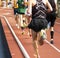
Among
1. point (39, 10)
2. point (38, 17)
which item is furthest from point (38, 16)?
point (39, 10)

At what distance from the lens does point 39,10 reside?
317 inches

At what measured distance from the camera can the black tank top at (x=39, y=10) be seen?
806 cm

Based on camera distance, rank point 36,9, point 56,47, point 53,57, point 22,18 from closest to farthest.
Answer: point 36,9 → point 53,57 → point 56,47 → point 22,18

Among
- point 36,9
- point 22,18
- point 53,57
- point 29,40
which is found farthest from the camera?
point 22,18

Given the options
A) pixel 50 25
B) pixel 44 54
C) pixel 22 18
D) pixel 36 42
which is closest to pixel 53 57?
pixel 44 54

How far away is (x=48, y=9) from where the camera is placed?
822cm

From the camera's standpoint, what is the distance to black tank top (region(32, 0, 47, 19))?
8062 millimetres

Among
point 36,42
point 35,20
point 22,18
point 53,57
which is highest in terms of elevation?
point 35,20

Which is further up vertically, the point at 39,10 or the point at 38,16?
the point at 39,10

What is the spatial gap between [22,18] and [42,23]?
10441 mm

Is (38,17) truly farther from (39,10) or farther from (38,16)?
(39,10)

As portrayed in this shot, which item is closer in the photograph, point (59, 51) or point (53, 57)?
point (53, 57)

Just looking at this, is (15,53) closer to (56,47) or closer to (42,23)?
(56,47)

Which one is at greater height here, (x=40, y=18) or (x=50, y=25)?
(x=40, y=18)
